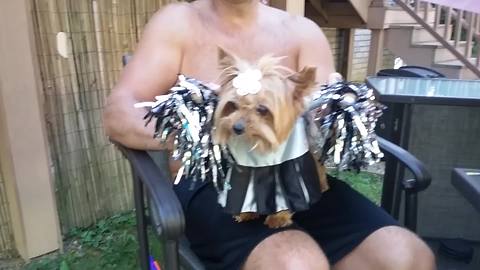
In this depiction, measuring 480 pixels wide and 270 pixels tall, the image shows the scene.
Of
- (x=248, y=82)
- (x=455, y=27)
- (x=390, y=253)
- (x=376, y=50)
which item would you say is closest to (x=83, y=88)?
(x=248, y=82)

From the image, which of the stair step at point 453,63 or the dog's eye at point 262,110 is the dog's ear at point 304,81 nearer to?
the dog's eye at point 262,110

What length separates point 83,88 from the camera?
95.7 inches

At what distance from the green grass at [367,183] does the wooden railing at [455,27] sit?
163 centimetres

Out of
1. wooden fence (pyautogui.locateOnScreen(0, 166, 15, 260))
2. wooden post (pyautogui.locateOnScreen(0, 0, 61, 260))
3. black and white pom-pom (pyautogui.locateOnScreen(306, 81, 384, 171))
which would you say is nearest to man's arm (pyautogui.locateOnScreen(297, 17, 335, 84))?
black and white pom-pom (pyautogui.locateOnScreen(306, 81, 384, 171))

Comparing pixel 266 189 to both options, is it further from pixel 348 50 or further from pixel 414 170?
pixel 348 50

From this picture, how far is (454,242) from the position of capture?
7.14 ft

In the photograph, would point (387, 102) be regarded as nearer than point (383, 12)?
Yes

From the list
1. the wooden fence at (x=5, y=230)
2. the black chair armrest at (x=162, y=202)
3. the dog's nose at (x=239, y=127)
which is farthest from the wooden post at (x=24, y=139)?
the dog's nose at (x=239, y=127)

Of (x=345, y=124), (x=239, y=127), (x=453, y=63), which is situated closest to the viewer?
(x=239, y=127)

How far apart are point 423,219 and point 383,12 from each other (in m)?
3.08

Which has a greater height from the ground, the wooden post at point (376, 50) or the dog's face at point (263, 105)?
the dog's face at point (263, 105)

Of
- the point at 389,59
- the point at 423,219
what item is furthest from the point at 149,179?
the point at 389,59

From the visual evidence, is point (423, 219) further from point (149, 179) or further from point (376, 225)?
point (149, 179)

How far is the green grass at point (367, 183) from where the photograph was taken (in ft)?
10.2
